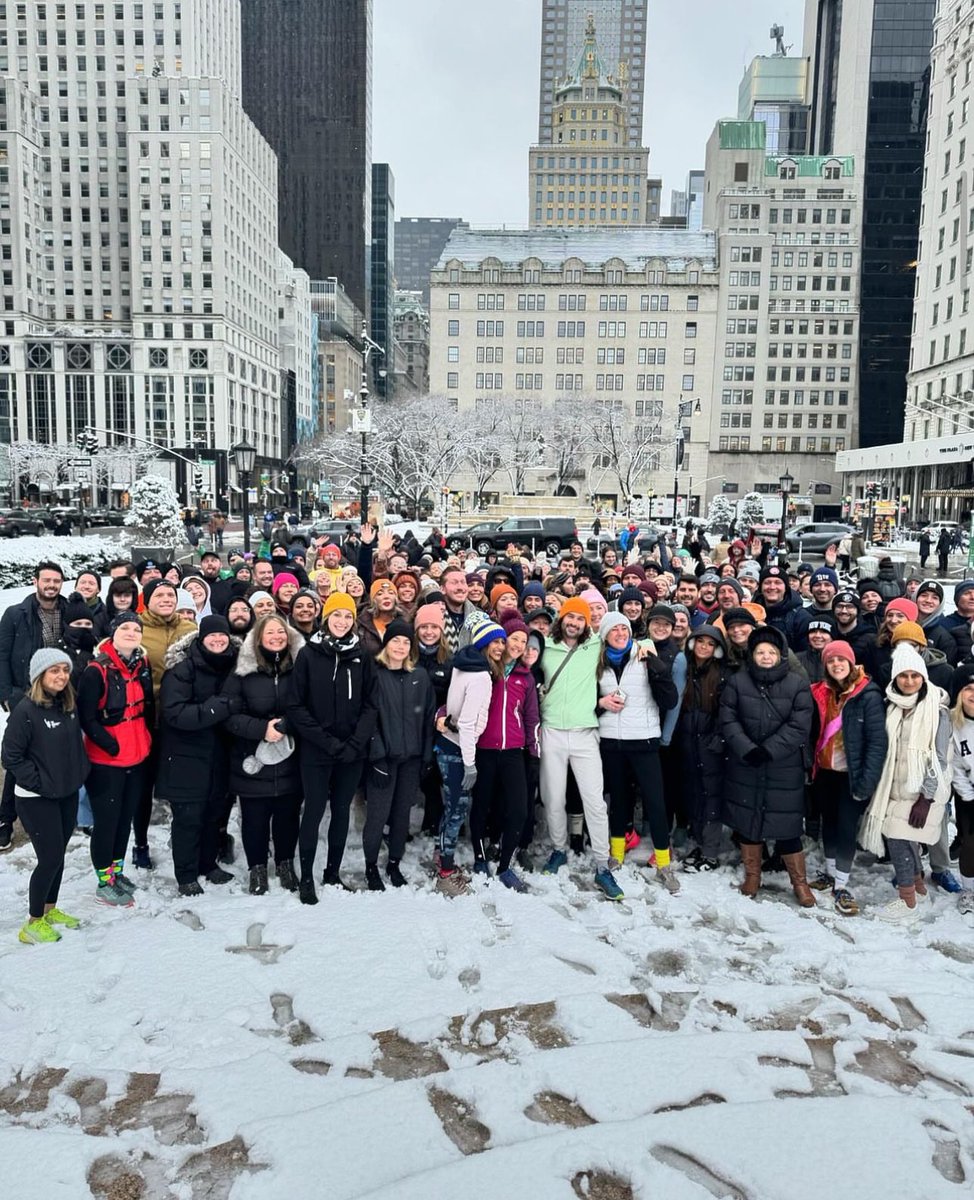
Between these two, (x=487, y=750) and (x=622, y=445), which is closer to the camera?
(x=487, y=750)

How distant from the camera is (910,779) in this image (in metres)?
5.36

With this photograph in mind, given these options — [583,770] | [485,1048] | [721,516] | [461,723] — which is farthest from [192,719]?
[721,516]

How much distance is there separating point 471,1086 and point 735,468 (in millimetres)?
101590

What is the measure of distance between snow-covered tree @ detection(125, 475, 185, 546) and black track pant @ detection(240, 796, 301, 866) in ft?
70.0

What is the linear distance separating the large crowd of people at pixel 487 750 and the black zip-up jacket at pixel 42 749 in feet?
0.04

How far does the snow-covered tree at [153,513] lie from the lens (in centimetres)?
2514

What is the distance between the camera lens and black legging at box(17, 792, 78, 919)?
15.7ft

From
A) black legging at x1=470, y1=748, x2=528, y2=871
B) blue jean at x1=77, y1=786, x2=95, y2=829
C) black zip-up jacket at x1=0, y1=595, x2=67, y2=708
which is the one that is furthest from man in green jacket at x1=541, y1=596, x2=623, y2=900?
black zip-up jacket at x1=0, y1=595, x2=67, y2=708

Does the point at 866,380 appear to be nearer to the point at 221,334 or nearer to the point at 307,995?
the point at 221,334

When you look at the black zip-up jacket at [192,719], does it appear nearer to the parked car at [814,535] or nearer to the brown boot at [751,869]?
the brown boot at [751,869]

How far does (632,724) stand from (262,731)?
2592mm

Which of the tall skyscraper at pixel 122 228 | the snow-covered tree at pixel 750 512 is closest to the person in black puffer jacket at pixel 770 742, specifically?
the snow-covered tree at pixel 750 512

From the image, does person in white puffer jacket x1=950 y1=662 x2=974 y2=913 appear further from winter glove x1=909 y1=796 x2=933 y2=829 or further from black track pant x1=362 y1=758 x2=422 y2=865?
black track pant x1=362 y1=758 x2=422 y2=865

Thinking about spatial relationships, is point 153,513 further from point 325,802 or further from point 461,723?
point 461,723
